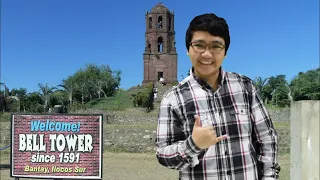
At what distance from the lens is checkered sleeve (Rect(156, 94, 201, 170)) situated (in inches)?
71.4

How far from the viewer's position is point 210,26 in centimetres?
194

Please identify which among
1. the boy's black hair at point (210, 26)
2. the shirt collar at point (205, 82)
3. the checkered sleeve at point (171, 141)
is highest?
the boy's black hair at point (210, 26)

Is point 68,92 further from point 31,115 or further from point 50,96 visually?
point 31,115

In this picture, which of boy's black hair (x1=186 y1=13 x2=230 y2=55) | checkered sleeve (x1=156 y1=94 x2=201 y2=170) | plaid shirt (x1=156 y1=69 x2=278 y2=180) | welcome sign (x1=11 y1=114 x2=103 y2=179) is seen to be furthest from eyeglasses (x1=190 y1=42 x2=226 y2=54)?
welcome sign (x1=11 y1=114 x2=103 y2=179)

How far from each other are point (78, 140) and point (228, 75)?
4.22 m

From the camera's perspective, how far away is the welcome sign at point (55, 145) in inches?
231

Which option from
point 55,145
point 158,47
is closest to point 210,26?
point 55,145

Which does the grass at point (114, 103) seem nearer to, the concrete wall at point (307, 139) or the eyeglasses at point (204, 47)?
the concrete wall at point (307, 139)

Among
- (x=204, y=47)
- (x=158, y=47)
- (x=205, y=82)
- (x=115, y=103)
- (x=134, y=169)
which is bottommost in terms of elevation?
(x=134, y=169)

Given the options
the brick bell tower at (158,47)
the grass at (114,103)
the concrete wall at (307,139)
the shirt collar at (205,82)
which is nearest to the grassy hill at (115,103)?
the grass at (114,103)

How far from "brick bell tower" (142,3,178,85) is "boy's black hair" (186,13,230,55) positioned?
45.4 m

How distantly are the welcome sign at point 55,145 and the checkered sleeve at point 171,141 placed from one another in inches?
160

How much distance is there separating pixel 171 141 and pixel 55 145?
4.37 meters

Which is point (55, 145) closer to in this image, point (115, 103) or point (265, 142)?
point (265, 142)
